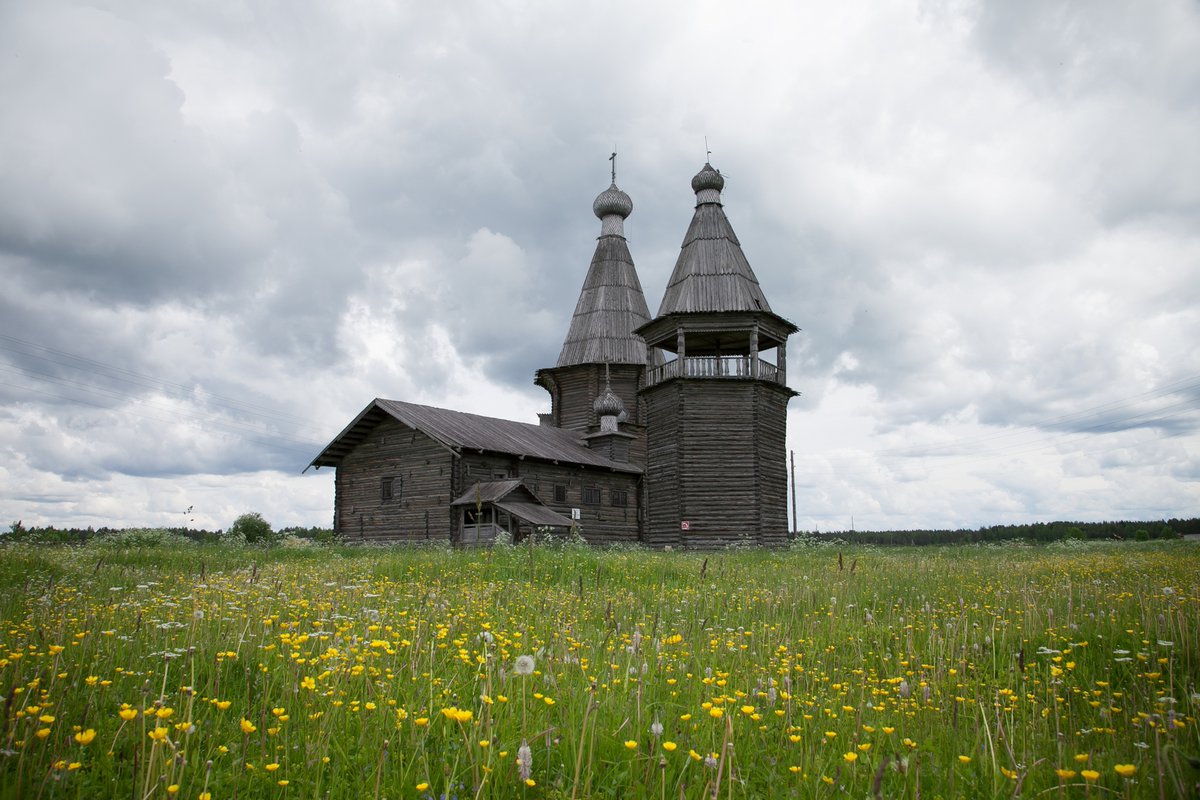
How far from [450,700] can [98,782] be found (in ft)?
5.22

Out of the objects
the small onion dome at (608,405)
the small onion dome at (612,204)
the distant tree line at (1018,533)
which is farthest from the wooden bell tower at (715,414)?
the distant tree line at (1018,533)

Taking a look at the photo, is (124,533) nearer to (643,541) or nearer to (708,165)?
(643,541)

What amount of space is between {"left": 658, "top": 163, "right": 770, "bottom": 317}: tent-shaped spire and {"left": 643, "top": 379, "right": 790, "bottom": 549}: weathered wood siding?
3.46 metres

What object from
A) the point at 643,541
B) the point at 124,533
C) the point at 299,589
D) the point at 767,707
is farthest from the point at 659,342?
the point at 767,707

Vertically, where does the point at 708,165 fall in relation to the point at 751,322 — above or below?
above

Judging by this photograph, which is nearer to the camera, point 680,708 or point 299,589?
point 680,708

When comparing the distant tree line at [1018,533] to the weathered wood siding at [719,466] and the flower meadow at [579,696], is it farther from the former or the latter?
the flower meadow at [579,696]

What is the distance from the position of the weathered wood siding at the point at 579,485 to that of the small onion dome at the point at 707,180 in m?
14.1

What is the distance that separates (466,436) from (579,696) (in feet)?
76.9

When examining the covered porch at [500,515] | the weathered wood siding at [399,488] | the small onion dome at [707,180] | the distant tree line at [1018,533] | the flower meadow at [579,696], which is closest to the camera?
the flower meadow at [579,696]

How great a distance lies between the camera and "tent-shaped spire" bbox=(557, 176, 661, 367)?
38.5 m

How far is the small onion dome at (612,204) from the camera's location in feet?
143

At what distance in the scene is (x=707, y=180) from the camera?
33.1m

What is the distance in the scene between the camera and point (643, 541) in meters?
31.8
